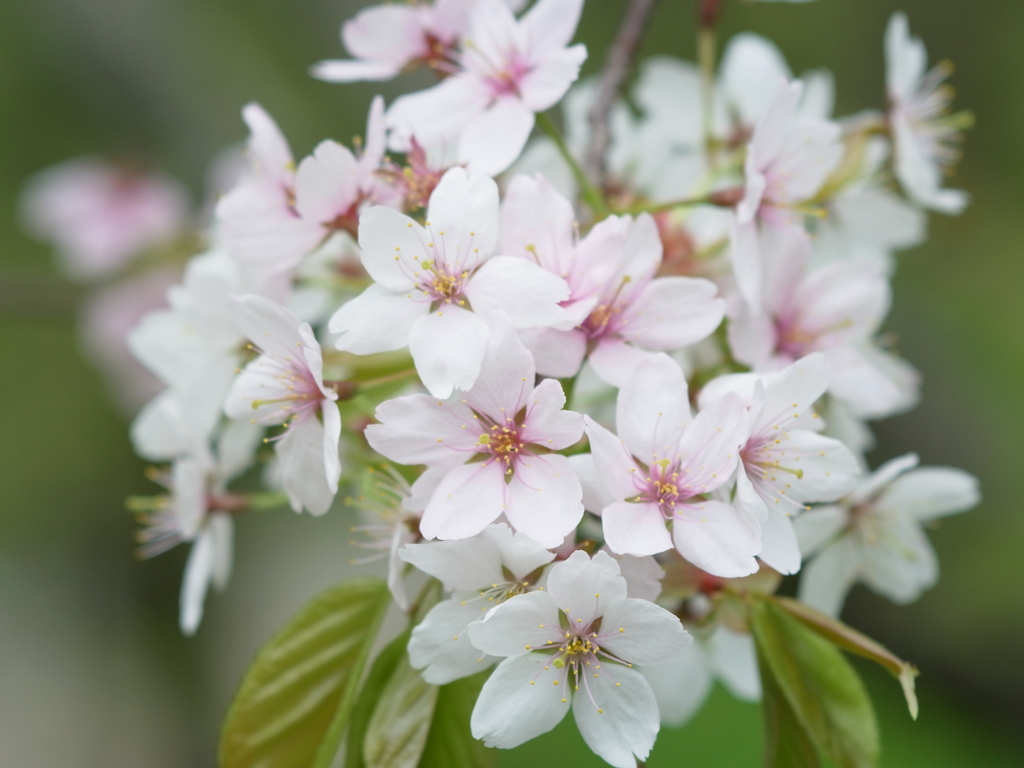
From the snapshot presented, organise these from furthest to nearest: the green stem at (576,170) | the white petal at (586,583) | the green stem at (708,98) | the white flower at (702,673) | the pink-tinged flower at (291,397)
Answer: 1. the green stem at (708,98)
2. the white flower at (702,673)
3. the green stem at (576,170)
4. the pink-tinged flower at (291,397)
5. the white petal at (586,583)

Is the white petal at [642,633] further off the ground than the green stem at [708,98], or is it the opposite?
the green stem at [708,98]

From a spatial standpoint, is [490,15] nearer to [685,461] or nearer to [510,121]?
[510,121]

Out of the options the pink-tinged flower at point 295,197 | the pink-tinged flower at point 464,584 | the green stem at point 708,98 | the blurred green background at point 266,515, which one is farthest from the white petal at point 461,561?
the blurred green background at point 266,515

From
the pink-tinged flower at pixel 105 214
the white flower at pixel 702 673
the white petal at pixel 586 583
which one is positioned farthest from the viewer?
the pink-tinged flower at pixel 105 214

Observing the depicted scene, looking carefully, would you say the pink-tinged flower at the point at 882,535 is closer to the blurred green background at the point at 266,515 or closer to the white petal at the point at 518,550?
the white petal at the point at 518,550

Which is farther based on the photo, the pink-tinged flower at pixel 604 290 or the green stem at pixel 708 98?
the green stem at pixel 708 98

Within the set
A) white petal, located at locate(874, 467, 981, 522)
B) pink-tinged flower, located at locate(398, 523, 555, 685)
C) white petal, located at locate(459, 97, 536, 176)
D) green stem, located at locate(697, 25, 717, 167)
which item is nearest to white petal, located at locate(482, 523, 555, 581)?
pink-tinged flower, located at locate(398, 523, 555, 685)
